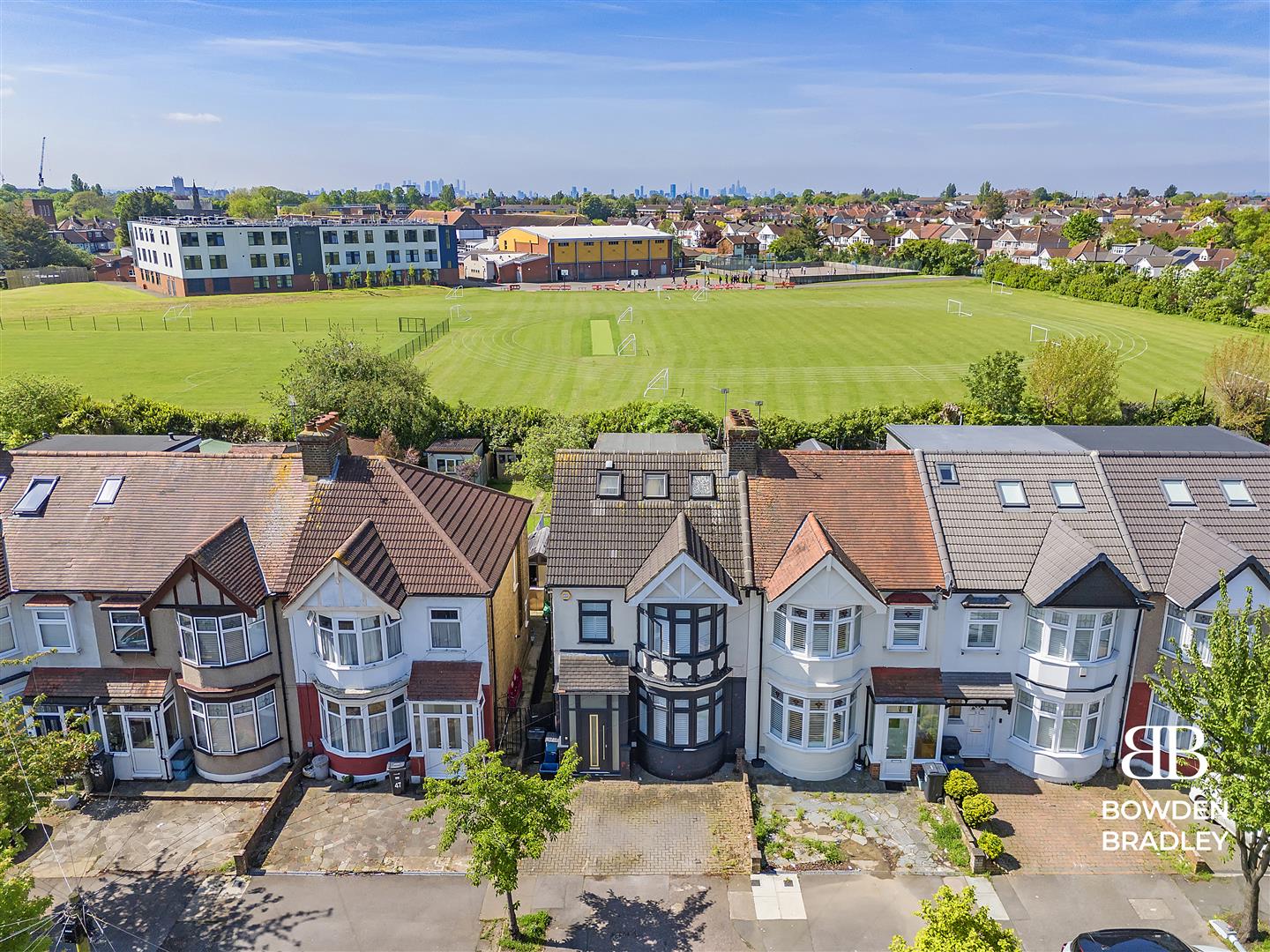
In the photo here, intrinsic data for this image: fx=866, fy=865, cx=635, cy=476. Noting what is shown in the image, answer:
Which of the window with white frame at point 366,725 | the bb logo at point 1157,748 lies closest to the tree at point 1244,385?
the bb logo at point 1157,748

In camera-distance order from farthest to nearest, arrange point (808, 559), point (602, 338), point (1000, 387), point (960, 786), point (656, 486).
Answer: point (602, 338) → point (1000, 387) → point (656, 486) → point (808, 559) → point (960, 786)

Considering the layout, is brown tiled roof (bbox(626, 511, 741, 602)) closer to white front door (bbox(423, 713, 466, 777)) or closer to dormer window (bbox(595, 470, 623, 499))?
dormer window (bbox(595, 470, 623, 499))

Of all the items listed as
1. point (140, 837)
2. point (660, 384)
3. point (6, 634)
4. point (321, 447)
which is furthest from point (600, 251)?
point (140, 837)

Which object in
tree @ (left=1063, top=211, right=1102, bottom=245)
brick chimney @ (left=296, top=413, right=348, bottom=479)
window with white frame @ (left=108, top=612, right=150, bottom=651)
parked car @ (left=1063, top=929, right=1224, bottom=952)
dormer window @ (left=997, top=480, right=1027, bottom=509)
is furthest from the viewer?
tree @ (left=1063, top=211, right=1102, bottom=245)

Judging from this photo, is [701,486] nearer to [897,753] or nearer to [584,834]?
[897,753]

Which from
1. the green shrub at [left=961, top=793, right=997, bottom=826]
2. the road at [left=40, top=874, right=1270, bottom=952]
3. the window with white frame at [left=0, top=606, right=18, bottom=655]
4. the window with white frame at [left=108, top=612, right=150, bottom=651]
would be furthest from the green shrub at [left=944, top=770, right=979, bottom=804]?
the window with white frame at [left=0, top=606, right=18, bottom=655]

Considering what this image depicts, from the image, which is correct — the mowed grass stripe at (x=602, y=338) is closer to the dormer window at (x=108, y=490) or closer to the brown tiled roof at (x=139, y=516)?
the brown tiled roof at (x=139, y=516)

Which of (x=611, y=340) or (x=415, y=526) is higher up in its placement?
(x=415, y=526)
